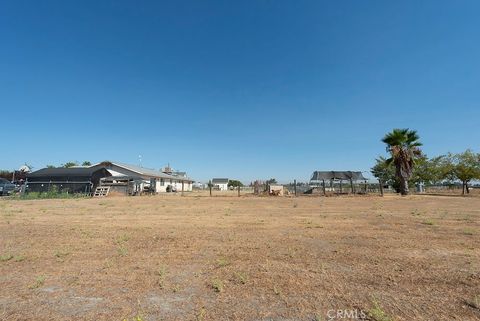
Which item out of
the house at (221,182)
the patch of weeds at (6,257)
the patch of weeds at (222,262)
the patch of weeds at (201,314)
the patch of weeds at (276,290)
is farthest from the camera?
the house at (221,182)

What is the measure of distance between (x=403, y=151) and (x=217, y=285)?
32.8 m

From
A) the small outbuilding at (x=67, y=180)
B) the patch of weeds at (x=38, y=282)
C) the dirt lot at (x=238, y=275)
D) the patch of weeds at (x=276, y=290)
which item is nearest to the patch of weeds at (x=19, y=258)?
the dirt lot at (x=238, y=275)

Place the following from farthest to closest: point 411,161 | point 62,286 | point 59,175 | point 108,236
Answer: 1. point 59,175
2. point 411,161
3. point 108,236
4. point 62,286

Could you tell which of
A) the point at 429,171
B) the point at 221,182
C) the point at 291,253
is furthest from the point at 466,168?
the point at 221,182

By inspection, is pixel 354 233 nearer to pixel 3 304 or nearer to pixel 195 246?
pixel 195 246

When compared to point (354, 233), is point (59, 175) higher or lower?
higher

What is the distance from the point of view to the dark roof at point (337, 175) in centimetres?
3997

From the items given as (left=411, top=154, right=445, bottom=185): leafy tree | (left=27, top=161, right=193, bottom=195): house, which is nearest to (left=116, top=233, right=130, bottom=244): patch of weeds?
(left=27, top=161, right=193, bottom=195): house

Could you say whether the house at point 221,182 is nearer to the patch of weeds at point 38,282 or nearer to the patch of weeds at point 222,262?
the patch of weeds at point 222,262

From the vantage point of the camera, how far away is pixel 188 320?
3.25m

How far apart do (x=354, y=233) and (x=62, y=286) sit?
24.0 ft

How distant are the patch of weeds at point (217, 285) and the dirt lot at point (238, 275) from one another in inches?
0.8

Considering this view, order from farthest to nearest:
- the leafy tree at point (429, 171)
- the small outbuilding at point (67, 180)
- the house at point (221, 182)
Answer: the house at point (221, 182) → the leafy tree at point (429, 171) → the small outbuilding at point (67, 180)

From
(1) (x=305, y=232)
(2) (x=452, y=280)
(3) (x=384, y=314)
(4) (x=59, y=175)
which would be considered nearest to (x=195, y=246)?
(1) (x=305, y=232)
